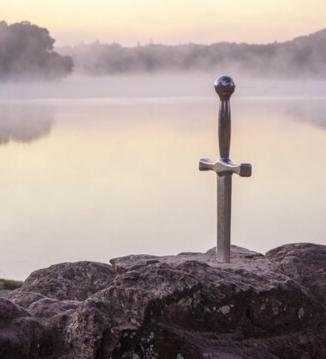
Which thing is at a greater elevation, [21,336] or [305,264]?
[305,264]

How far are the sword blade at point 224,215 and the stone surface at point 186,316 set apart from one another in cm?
47

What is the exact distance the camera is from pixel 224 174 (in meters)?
6.09

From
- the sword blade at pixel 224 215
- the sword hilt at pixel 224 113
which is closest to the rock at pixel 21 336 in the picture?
the sword blade at pixel 224 215

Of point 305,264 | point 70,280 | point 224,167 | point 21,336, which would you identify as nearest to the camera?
point 21,336

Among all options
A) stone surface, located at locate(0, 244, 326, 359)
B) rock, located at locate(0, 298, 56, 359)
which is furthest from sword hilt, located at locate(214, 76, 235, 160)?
rock, located at locate(0, 298, 56, 359)

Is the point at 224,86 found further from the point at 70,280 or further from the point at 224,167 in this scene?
the point at 70,280

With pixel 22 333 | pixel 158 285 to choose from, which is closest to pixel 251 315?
pixel 158 285

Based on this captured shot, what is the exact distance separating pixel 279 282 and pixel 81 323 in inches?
53.3

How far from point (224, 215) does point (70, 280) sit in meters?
1.29

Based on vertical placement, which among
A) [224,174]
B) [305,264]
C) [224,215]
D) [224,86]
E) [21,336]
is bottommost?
[21,336]

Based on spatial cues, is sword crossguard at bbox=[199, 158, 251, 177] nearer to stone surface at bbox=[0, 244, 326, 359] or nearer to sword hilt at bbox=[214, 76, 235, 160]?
sword hilt at bbox=[214, 76, 235, 160]

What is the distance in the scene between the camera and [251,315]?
195 inches

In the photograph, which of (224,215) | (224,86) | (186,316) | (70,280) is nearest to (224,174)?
(224,215)

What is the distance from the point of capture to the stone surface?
4.50 meters
